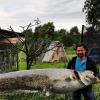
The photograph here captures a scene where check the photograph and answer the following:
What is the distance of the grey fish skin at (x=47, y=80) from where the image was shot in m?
6.99

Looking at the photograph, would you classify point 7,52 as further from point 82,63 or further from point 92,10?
point 92,10

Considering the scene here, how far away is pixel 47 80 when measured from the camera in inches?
281

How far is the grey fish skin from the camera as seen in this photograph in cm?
699

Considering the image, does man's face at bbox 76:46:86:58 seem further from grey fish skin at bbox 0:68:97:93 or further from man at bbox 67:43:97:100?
grey fish skin at bbox 0:68:97:93

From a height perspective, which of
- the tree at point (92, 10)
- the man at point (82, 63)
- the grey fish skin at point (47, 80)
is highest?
the tree at point (92, 10)

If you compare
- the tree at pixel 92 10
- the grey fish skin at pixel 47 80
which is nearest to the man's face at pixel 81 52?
the grey fish skin at pixel 47 80

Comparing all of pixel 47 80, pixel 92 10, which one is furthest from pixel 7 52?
pixel 92 10

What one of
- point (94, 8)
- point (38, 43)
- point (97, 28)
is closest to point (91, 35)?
point (97, 28)

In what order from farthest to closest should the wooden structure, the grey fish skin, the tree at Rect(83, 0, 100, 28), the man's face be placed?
the tree at Rect(83, 0, 100, 28) → the wooden structure → the man's face → the grey fish skin

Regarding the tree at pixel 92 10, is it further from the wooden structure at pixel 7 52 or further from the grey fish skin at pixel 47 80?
the grey fish skin at pixel 47 80

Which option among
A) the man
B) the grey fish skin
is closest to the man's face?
the man

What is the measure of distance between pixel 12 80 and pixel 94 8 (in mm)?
41107

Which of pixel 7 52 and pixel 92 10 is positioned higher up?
pixel 92 10

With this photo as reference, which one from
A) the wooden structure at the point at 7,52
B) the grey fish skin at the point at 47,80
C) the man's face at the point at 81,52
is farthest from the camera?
the wooden structure at the point at 7,52
